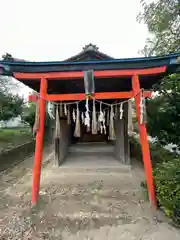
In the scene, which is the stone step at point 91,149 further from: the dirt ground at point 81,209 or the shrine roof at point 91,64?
the shrine roof at point 91,64

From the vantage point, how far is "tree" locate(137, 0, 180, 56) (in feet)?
22.4

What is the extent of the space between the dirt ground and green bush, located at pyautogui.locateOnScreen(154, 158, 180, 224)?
0.30m

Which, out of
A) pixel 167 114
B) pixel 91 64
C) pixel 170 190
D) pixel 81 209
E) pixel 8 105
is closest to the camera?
pixel 170 190

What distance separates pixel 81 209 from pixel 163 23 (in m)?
7.03

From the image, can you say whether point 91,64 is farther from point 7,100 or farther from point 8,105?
point 8,105

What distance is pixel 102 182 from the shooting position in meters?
5.63

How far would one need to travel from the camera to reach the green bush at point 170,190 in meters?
3.12

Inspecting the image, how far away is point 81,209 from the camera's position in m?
3.97

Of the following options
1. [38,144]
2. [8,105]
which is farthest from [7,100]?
[38,144]

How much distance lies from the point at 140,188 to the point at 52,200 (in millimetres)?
2403

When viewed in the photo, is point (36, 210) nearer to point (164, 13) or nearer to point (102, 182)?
point (102, 182)

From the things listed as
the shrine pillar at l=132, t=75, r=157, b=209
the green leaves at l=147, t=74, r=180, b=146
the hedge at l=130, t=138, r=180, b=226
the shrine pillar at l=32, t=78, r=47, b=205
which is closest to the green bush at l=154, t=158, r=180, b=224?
the hedge at l=130, t=138, r=180, b=226

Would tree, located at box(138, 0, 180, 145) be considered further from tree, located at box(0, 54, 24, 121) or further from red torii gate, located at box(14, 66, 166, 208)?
tree, located at box(0, 54, 24, 121)

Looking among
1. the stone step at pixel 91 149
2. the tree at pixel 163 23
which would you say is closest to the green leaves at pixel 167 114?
the tree at pixel 163 23
